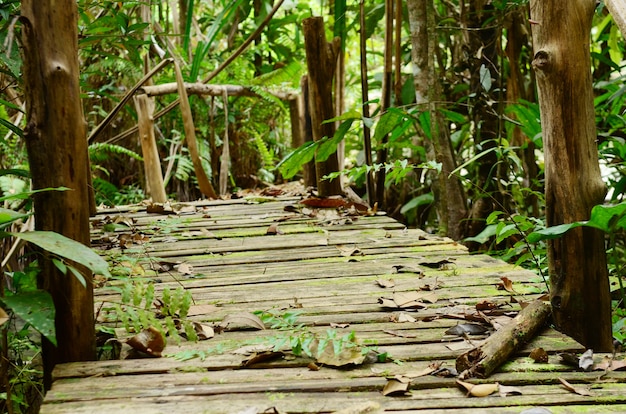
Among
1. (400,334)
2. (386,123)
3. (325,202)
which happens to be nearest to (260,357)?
(400,334)

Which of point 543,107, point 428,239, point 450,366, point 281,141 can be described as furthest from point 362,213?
point 281,141

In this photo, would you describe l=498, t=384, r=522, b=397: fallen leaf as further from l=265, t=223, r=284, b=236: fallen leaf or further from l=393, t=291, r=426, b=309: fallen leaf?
l=265, t=223, r=284, b=236: fallen leaf

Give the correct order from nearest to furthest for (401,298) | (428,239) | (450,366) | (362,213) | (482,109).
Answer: (450,366) → (401,298) → (428,239) → (362,213) → (482,109)

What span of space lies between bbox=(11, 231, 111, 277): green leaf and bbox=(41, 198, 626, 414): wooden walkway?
0.32m

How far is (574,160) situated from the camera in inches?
76.2

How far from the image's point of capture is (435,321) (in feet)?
6.79

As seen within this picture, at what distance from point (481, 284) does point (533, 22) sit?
1.01m

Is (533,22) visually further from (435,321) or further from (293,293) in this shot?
(293,293)

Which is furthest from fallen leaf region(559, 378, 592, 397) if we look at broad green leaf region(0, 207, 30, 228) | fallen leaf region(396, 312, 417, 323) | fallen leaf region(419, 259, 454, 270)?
broad green leaf region(0, 207, 30, 228)

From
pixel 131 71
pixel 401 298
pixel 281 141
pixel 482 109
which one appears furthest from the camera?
pixel 281 141

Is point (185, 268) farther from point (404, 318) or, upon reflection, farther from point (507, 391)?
point (507, 391)

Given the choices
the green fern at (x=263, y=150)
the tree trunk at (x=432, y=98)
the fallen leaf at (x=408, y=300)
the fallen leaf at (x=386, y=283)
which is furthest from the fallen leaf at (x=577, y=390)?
the green fern at (x=263, y=150)

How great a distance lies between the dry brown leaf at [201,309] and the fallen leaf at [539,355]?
106cm

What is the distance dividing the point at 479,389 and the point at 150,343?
2.99 ft
